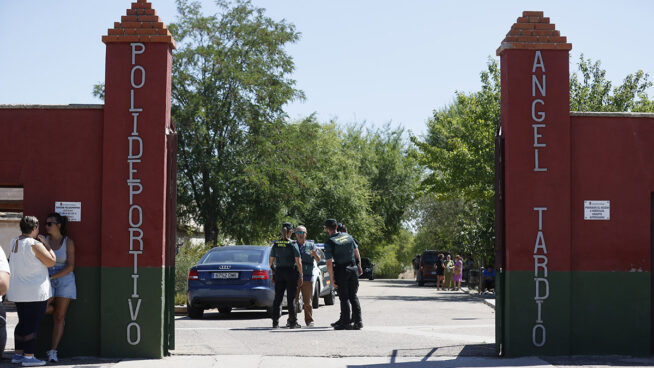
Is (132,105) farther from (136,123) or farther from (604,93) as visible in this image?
(604,93)

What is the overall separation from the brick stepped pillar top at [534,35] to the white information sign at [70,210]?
19.5 feet

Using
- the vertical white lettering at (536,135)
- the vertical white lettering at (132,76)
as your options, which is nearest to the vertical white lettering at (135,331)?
the vertical white lettering at (132,76)

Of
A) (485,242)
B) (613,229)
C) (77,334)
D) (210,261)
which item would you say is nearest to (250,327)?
(210,261)

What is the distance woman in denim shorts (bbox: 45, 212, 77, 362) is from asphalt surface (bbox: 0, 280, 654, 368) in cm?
50

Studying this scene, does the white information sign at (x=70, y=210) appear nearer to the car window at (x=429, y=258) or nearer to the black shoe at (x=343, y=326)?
the black shoe at (x=343, y=326)

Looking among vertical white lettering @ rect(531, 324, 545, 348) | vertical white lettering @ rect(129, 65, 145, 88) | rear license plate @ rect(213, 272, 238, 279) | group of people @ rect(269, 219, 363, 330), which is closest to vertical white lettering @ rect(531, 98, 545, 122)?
vertical white lettering @ rect(531, 324, 545, 348)

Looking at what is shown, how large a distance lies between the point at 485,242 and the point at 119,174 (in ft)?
94.7

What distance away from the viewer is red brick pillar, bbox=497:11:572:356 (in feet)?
34.9

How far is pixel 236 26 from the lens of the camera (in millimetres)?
37562

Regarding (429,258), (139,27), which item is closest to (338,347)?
(139,27)

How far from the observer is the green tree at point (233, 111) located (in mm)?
36469

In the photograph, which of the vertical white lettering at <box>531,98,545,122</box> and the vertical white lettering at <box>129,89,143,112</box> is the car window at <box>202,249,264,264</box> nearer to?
the vertical white lettering at <box>129,89,143,112</box>

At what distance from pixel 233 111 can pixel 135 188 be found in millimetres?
26853

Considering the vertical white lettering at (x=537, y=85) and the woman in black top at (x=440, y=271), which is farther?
the woman in black top at (x=440, y=271)
